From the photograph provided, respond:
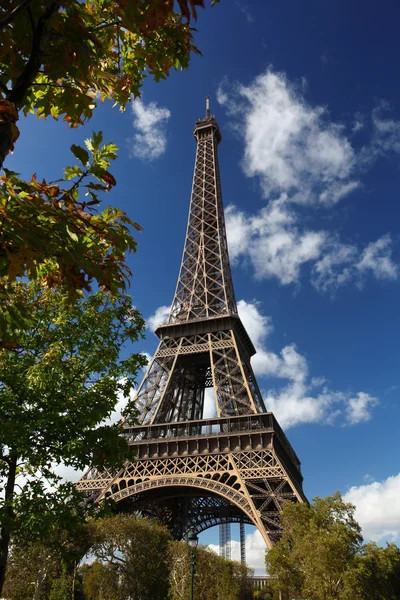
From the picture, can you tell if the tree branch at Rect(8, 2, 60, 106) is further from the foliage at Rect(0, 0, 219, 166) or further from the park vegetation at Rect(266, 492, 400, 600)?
the park vegetation at Rect(266, 492, 400, 600)

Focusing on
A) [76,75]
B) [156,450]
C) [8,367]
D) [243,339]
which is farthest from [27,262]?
[243,339]

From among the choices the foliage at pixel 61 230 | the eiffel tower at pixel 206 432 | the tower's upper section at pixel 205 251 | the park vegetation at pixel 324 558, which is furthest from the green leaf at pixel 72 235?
the tower's upper section at pixel 205 251

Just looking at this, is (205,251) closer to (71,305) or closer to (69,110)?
(71,305)

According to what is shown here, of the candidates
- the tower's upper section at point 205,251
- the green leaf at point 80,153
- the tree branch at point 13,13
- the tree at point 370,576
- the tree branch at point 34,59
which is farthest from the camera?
the tower's upper section at point 205,251

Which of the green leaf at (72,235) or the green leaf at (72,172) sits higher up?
the green leaf at (72,172)

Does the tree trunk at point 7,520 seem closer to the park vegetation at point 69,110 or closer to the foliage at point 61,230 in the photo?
the park vegetation at point 69,110

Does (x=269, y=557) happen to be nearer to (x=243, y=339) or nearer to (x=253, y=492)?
(x=253, y=492)
